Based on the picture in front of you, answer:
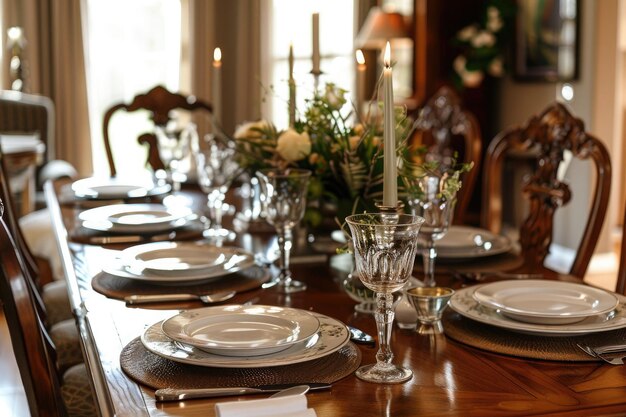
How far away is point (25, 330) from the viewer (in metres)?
1.18

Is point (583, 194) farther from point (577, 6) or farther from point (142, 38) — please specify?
point (142, 38)

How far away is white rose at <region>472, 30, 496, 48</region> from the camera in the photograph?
213 inches

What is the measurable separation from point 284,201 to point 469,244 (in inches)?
18.9

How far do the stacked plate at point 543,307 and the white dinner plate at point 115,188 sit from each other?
141 cm

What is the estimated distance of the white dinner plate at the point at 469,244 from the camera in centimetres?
176

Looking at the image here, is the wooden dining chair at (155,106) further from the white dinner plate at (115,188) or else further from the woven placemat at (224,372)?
the woven placemat at (224,372)

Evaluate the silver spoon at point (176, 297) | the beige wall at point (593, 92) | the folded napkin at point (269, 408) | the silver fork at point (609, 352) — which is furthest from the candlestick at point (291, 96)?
the beige wall at point (593, 92)

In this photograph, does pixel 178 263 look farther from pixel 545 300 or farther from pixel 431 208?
pixel 545 300

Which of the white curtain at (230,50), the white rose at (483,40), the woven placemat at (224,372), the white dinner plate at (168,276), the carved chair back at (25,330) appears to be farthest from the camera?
the white curtain at (230,50)

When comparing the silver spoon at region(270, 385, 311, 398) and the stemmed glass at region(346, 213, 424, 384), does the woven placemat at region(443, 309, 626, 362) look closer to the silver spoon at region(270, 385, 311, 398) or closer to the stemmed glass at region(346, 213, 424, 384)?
the stemmed glass at region(346, 213, 424, 384)

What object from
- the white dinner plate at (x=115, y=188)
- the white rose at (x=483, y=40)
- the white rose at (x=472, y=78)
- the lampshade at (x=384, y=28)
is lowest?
the white dinner plate at (x=115, y=188)

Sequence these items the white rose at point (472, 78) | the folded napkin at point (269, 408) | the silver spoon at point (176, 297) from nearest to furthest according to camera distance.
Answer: the folded napkin at point (269, 408), the silver spoon at point (176, 297), the white rose at point (472, 78)

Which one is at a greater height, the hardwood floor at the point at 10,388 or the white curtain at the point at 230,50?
the white curtain at the point at 230,50

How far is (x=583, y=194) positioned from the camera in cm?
507
